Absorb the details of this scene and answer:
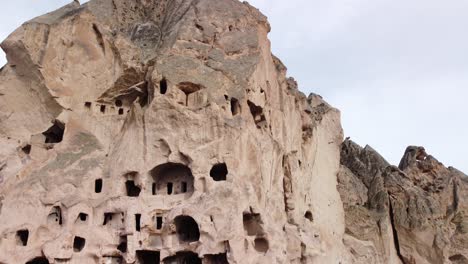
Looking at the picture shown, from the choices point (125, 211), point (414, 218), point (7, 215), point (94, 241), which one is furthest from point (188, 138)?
point (414, 218)

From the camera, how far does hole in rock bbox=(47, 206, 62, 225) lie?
20.2 m

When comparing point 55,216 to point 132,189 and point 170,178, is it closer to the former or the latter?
point 132,189

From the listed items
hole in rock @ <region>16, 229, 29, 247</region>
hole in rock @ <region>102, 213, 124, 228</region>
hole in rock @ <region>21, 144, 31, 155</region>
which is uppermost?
hole in rock @ <region>21, 144, 31, 155</region>

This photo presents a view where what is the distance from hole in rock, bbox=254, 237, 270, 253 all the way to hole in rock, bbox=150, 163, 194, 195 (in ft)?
10.7

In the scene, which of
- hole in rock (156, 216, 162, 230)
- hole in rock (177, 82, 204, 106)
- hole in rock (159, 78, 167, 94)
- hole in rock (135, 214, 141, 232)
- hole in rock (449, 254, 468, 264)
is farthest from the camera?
hole in rock (449, 254, 468, 264)

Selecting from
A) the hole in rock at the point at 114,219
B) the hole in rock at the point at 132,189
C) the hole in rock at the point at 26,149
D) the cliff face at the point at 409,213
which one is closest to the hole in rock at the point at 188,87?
the hole in rock at the point at 132,189

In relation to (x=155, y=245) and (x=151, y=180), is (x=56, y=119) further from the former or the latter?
(x=155, y=245)

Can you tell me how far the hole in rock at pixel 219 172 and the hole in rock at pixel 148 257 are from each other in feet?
11.3

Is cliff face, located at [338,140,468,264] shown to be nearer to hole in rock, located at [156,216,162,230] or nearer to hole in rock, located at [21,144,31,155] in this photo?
hole in rock, located at [156,216,162,230]

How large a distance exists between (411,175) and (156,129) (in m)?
16.9

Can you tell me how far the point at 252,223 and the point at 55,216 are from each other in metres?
7.25

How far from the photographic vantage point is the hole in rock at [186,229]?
1922cm

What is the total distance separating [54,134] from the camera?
917 inches

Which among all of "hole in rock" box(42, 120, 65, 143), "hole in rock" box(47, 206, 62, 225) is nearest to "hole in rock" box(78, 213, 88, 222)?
"hole in rock" box(47, 206, 62, 225)
